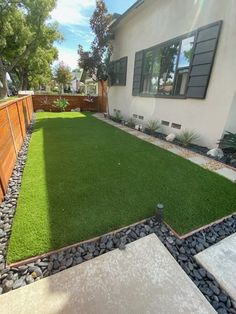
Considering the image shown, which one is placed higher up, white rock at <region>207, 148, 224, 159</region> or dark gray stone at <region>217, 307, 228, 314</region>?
white rock at <region>207, 148, 224, 159</region>

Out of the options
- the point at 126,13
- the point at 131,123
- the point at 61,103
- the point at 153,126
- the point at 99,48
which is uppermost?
the point at 126,13

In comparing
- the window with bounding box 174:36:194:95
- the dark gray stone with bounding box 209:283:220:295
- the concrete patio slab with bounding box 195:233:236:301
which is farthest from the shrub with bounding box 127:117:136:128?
the dark gray stone with bounding box 209:283:220:295

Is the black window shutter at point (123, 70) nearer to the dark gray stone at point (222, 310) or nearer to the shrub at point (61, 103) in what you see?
the shrub at point (61, 103)

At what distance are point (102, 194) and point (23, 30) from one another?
14087mm

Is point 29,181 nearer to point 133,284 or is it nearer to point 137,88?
point 133,284

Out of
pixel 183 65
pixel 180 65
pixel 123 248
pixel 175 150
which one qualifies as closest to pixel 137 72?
pixel 180 65

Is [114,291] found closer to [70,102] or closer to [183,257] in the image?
[183,257]

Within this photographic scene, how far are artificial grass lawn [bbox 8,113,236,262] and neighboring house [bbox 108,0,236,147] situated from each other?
151cm

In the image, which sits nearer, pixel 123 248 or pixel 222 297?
pixel 222 297

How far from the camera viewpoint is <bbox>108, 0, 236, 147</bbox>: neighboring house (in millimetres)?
3721

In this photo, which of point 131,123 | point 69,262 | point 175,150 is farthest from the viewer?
point 131,123

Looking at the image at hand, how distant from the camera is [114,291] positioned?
1.28m

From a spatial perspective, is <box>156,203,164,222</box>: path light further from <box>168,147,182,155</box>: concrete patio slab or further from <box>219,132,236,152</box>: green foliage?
<box>219,132,236,152</box>: green foliage

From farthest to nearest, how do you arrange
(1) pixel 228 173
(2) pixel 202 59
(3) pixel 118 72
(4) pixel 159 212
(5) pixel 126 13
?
(3) pixel 118 72, (5) pixel 126 13, (2) pixel 202 59, (1) pixel 228 173, (4) pixel 159 212
